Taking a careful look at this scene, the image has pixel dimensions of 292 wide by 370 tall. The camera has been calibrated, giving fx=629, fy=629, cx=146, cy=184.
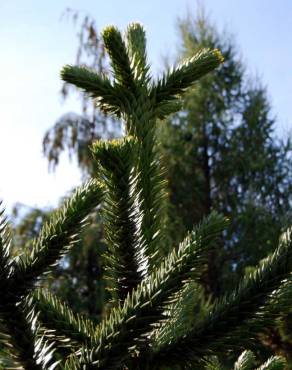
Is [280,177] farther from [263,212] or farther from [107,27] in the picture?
[107,27]

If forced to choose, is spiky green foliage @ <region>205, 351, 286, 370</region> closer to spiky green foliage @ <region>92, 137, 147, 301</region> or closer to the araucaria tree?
the araucaria tree

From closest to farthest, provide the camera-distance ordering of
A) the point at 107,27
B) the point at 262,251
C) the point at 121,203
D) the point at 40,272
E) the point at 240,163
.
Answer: the point at 40,272
the point at 121,203
the point at 107,27
the point at 262,251
the point at 240,163

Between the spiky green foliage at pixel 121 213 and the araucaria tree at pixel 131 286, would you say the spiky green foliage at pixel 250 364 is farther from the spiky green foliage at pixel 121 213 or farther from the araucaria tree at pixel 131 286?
the spiky green foliage at pixel 121 213

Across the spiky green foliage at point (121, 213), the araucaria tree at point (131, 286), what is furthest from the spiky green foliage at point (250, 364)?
the spiky green foliage at point (121, 213)

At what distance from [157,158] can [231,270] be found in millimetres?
11541

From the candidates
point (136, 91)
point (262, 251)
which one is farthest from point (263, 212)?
point (136, 91)

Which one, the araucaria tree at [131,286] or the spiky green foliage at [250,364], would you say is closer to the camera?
the araucaria tree at [131,286]

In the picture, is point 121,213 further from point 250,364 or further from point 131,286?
point 250,364

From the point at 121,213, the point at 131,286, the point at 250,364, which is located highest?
the point at 121,213

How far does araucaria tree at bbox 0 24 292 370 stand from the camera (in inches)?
49.4

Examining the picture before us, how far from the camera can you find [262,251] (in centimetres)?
1293

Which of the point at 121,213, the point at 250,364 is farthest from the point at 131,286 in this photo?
the point at 250,364

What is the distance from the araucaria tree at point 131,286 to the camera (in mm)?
1255

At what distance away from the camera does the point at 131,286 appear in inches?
61.4
